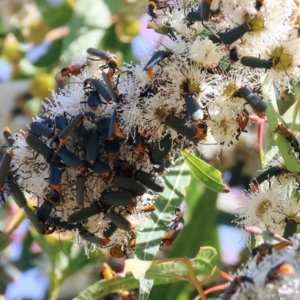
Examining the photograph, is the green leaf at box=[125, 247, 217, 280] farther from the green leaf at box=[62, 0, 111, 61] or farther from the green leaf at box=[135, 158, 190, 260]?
the green leaf at box=[62, 0, 111, 61]

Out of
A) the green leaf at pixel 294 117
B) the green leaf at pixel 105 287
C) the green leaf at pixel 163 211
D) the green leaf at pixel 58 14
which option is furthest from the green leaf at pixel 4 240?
the green leaf at pixel 58 14

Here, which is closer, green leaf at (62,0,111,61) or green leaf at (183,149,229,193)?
green leaf at (183,149,229,193)

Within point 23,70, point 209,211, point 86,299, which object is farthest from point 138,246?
point 23,70

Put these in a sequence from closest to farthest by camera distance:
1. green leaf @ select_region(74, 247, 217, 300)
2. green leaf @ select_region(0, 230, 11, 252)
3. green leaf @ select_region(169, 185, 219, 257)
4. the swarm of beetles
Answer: the swarm of beetles
green leaf @ select_region(74, 247, 217, 300)
green leaf @ select_region(0, 230, 11, 252)
green leaf @ select_region(169, 185, 219, 257)

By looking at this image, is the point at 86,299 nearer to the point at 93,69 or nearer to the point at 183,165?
the point at 183,165

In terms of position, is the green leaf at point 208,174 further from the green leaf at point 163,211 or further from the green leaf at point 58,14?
the green leaf at point 58,14

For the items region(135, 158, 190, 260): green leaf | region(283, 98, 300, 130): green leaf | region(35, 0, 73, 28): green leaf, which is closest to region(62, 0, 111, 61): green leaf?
region(35, 0, 73, 28): green leaf

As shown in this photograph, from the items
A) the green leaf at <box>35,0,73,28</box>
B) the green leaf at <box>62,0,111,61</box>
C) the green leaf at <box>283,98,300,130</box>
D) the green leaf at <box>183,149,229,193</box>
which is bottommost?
the green leaf at <box>183,149,229,193</box>
